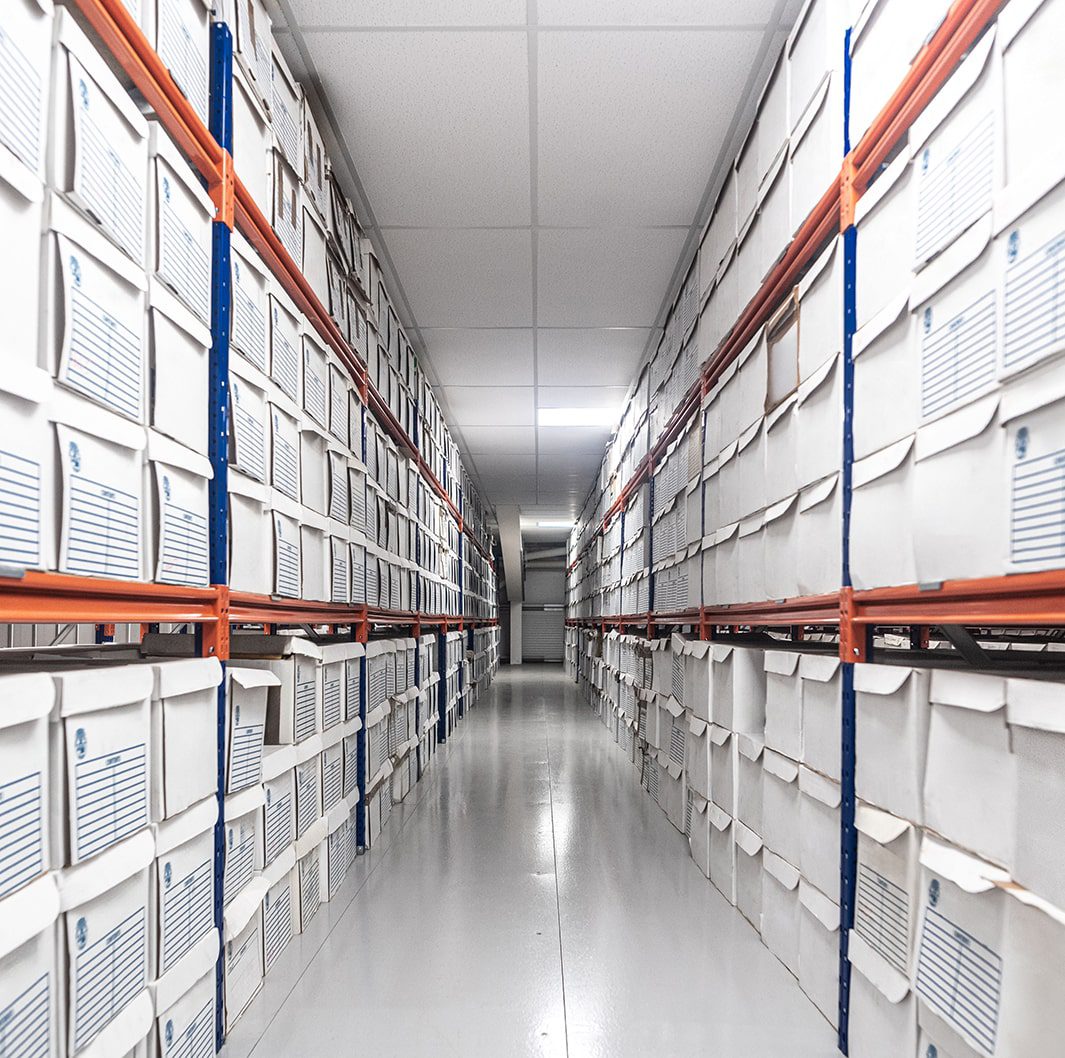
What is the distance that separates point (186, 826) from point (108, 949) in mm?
374

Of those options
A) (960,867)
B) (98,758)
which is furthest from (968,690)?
(98,758)

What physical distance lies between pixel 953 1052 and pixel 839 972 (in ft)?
1.83

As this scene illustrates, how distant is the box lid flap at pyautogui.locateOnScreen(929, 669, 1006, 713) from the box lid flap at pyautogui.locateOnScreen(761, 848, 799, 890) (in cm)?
103

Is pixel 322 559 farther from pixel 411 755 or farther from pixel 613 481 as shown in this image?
pixel 613 481

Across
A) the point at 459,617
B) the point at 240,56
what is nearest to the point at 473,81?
the point at 240,56

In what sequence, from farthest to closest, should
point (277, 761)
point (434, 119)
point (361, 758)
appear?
1. point (361, 758)
2. point (434, 119)
3. point (277, 761)

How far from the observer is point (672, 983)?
2.52 m

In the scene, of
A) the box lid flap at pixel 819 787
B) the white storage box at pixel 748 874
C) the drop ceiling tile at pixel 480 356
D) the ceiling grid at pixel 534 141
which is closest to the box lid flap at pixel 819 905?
the box lid flap at pixel 819 787

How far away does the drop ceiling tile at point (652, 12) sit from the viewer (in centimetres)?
267

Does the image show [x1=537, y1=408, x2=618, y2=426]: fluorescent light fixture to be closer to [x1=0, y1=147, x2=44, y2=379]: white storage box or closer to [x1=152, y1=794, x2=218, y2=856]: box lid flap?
[x1=152, y1=794, x2=218, y2=856]: box lid flap

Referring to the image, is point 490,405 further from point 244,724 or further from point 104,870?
point 104,870

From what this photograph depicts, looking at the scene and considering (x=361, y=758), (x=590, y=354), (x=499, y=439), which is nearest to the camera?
(x=361, y=758)

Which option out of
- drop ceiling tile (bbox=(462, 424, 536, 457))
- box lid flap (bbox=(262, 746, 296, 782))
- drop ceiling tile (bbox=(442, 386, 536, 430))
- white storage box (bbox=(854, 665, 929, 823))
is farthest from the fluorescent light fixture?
white storage box (bbox=(854, 665, 929, 823))

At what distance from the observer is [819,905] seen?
2268 millimetres
